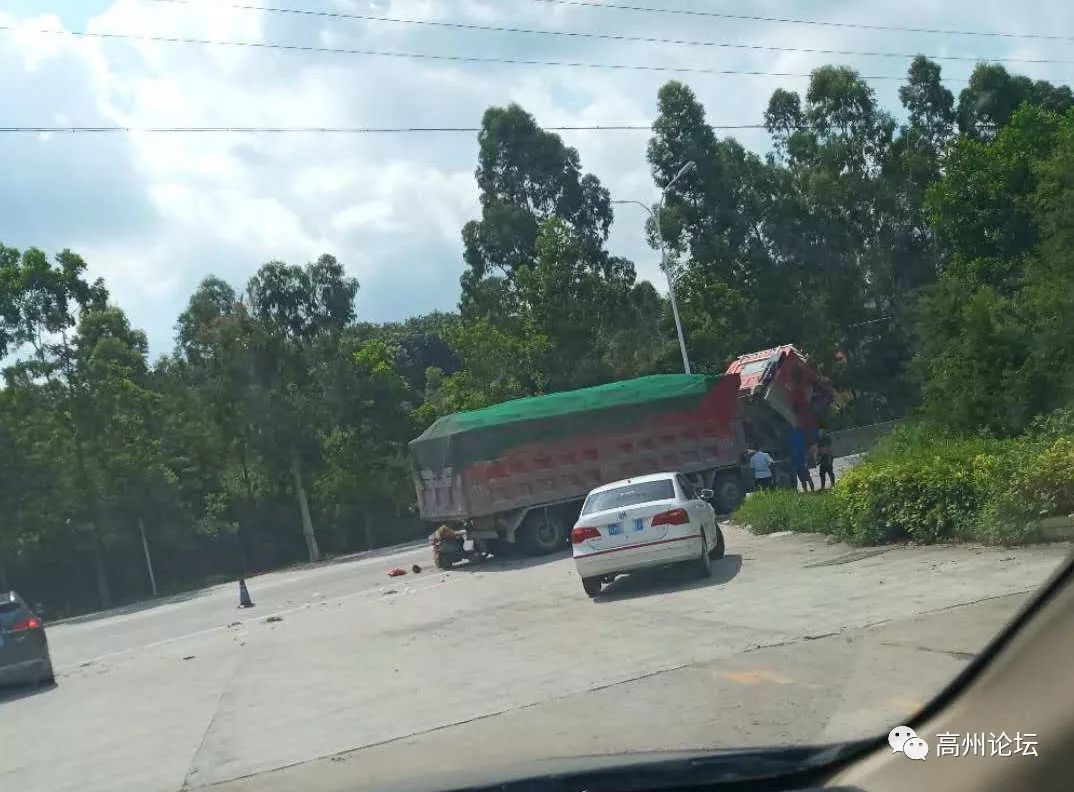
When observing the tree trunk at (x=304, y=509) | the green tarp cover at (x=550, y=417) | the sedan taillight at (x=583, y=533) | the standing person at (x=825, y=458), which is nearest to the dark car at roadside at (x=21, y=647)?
the sedan taillight at (x=583, y=533)

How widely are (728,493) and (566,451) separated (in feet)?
12.5

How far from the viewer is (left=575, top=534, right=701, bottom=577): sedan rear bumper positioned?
15.2 m

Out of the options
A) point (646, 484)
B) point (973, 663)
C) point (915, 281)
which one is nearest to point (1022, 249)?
point (915, 281)

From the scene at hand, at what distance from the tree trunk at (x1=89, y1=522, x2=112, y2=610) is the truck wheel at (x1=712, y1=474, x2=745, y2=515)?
20727 millimetres

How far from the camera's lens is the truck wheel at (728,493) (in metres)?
26.5

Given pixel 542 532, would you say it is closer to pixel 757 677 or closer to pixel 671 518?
pixel 671 518

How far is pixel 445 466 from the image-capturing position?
83.9 feet

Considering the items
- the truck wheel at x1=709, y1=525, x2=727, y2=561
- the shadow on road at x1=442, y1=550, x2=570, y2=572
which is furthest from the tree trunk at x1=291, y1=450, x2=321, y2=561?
the truck wheel at x1=709, y1=525, x2=727, y2=561

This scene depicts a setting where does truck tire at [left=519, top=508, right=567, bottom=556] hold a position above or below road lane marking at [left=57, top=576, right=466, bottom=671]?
above

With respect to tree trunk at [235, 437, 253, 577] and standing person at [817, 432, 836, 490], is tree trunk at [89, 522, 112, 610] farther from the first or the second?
standing person at [817, 432, 836, 490]

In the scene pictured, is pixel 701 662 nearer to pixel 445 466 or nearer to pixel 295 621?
pixel 295 621

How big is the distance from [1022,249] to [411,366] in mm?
44311

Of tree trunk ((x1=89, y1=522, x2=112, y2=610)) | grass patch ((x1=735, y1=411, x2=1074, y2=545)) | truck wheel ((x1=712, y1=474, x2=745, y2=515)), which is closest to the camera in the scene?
grass patch ((x1=735, y1=411, x2=1074, y2=545))

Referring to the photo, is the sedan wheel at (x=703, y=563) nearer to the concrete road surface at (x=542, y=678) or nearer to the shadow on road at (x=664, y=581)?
the shadow on road at (x=664, y=581)
